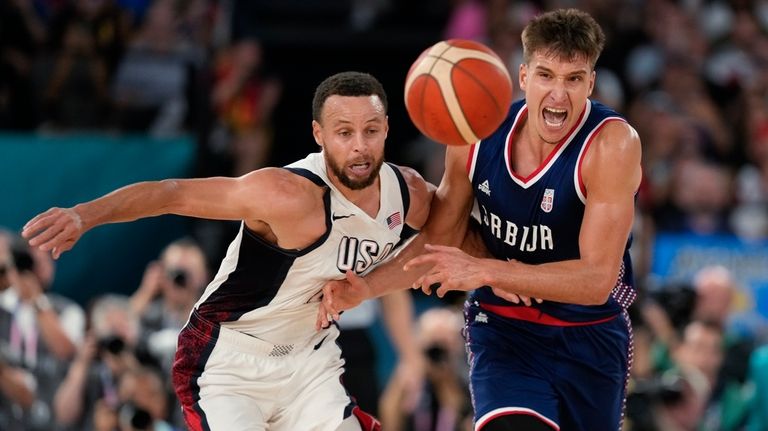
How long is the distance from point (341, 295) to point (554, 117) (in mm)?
1360

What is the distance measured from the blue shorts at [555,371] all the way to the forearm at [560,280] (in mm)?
419

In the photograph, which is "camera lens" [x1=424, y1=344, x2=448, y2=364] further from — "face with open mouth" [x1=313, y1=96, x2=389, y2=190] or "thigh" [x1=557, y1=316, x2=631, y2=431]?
"face with open mouth" [x1=313, y1=96, x2=389, y2=190]

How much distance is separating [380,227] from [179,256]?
492cm

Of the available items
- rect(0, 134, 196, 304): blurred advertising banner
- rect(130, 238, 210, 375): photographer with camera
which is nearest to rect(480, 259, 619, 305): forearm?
rect(130, 238, 210, 375): photographer with camera

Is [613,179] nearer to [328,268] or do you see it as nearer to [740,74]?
[328,268]

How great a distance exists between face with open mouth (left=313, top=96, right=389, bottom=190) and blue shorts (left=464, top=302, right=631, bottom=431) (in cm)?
103

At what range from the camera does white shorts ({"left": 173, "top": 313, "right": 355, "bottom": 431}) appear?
6.82m

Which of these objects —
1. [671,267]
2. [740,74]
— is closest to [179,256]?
[671,267]

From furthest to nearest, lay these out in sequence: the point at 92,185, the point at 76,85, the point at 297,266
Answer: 1. the point at 76,85
2. the point at 92,185
3. the point at 297,266

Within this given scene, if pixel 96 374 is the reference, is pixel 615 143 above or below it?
above

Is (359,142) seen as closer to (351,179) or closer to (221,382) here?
(351,179)

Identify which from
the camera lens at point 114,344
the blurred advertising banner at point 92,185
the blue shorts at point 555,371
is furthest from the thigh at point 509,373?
the blurred advertising banner at point 92,185

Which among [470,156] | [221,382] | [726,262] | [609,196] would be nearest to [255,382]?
[221,382]

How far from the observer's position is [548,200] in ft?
22.1
